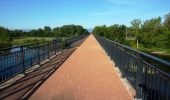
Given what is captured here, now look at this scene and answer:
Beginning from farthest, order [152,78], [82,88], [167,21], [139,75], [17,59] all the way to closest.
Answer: [167,21] → [17,59] → [82,88] → [139,75] → [152,78]

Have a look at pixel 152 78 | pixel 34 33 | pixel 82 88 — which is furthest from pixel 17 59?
pixel 34 33

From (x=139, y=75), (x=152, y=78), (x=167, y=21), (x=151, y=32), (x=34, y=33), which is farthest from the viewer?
(x=34, y=33)

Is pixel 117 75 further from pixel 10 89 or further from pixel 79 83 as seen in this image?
pixel 10 89

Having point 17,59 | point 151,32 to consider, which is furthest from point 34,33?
point 17,59

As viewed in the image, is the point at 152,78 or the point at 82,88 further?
the point at 82,88

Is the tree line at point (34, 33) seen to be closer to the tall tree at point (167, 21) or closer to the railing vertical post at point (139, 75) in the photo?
the tall tree at point (167, 21)

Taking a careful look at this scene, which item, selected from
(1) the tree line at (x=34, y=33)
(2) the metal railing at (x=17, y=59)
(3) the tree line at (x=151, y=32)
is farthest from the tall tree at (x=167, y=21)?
(2) the metal railing at (x=17, y=59)

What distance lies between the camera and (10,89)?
25.4ft

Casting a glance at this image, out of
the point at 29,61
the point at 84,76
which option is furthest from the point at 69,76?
the point at 29,61

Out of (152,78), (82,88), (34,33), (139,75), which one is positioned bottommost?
(82,88)

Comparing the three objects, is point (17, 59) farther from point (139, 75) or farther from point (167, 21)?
point (167, 21)

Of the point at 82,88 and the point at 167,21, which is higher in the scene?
the point at 167,21

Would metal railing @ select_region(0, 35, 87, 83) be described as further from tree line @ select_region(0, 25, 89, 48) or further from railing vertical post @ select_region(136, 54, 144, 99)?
tree line @ select_region(0, 25, 89, 48)

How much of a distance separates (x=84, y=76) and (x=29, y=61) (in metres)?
2.80
